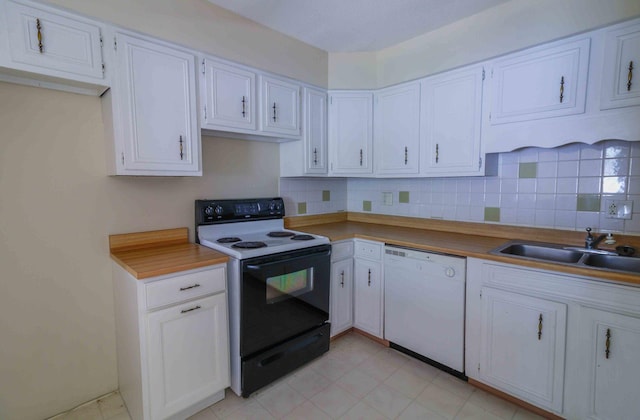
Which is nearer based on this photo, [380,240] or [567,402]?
[567,402]

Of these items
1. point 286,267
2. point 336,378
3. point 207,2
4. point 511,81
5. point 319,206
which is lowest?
point 336,378

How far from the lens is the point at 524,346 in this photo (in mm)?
1671

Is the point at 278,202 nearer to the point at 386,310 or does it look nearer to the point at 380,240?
the point at 380,240

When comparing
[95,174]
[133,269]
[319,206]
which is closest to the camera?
[133,269]

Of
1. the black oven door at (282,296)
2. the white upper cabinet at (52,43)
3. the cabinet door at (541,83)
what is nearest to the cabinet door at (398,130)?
the cabinet door at (541,83)

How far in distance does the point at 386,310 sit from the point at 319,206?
3.87ft

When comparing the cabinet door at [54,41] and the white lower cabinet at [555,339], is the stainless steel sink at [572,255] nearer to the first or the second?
the white lower cabinet at [555,339]

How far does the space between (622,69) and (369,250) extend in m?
1.77

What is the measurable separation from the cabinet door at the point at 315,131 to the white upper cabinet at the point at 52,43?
140 cm

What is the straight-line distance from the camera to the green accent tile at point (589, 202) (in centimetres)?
187

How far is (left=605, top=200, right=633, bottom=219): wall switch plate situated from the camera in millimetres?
1771

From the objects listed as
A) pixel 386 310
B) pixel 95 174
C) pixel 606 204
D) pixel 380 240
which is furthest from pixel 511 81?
pixel 95 174

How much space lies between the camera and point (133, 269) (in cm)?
146

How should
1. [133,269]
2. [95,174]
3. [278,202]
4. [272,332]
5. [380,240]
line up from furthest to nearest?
1. [278,202]
2. [380,240]
3. [272,332]
4. [95,174]
5. [133,269]
